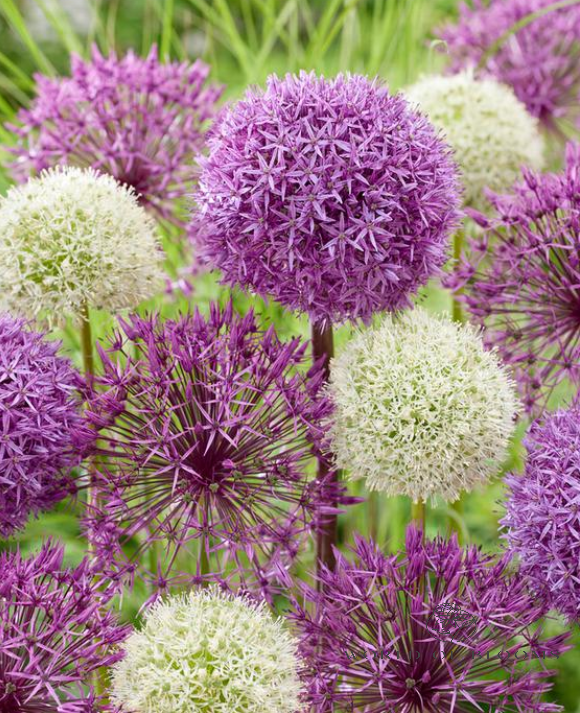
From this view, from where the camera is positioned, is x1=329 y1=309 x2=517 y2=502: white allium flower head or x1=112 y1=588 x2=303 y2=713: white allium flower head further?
x1=329 y1=309 x2=517 y2=502: white allium flower head

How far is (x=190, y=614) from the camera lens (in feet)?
3.54

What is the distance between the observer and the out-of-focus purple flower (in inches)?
53.1

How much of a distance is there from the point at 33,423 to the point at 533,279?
29.5 inches

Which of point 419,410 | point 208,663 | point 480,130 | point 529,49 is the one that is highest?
point 529,49

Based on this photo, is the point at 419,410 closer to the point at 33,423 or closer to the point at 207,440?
the point at 207,440

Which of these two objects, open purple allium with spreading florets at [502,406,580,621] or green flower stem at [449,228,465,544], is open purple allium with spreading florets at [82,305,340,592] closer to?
open purple allium with spreading florets at [502,406,580,621]

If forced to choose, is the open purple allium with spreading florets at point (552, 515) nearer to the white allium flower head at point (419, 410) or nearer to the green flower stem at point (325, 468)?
the white allium flower head at point (419, 410)

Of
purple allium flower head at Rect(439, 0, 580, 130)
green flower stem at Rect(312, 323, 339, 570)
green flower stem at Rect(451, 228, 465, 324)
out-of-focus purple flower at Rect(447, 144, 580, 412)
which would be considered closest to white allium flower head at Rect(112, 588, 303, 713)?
green flower stem at Rect(312, 323, 339, 570)

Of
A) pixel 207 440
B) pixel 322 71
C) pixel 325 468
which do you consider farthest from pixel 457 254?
pixel 207 440

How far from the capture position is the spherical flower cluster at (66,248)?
1.23 metres

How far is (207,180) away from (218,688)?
1.98ft

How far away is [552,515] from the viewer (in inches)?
43.4

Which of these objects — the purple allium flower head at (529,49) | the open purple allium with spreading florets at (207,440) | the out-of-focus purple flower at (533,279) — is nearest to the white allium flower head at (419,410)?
the open purple allium with spreading florets at (207,440)

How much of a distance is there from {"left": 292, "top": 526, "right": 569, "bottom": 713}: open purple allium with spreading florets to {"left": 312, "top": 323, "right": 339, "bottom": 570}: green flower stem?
11 cm
